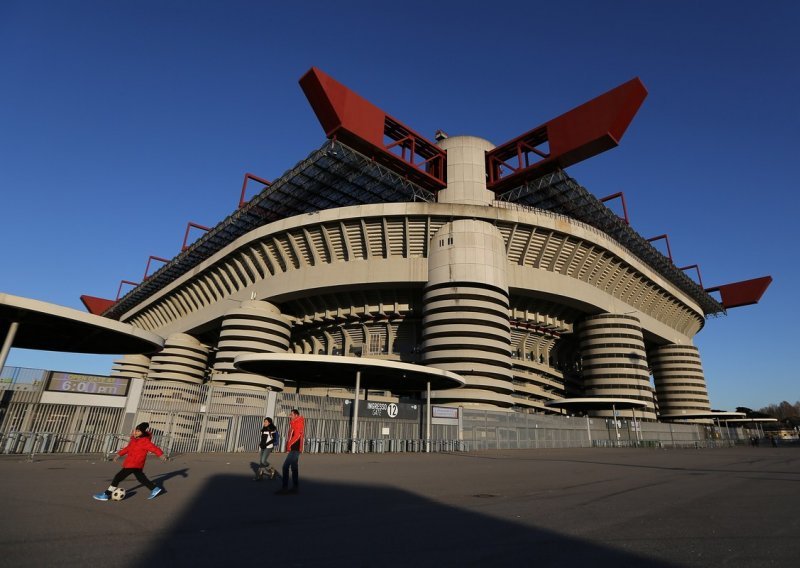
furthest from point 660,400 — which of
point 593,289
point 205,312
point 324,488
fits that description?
point 324,488

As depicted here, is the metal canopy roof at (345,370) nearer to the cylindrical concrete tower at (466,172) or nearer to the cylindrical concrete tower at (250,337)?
the cylindrical concrete tower at (250,337)

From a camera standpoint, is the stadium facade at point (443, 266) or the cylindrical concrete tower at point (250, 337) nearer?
the stadium facade at point (443, 266)

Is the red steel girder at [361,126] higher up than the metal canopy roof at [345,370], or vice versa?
the red steel girder at [361,126]

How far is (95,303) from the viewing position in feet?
288

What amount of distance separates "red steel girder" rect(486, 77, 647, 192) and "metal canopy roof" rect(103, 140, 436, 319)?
907cm

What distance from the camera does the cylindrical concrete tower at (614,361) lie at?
154ft

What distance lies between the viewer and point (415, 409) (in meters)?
24.7

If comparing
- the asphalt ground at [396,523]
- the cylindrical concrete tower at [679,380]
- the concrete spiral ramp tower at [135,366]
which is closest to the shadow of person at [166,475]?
the asphalt ground at [396,523]

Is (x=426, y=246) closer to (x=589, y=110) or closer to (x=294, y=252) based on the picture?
(x=294, y=252)

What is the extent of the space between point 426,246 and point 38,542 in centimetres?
3672

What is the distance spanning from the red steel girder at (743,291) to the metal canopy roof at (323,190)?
191 feet

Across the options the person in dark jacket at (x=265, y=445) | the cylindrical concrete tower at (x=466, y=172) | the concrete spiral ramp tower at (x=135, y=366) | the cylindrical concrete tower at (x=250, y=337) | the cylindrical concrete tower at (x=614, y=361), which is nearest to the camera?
the person in dark jacket at (x=265, y=445)

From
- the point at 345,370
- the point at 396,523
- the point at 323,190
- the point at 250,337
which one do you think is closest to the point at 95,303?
the point at 250,337

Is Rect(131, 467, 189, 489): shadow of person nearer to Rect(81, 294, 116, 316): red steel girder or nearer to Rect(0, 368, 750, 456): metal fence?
Rect(0, 368, 750, 456): metal fence
